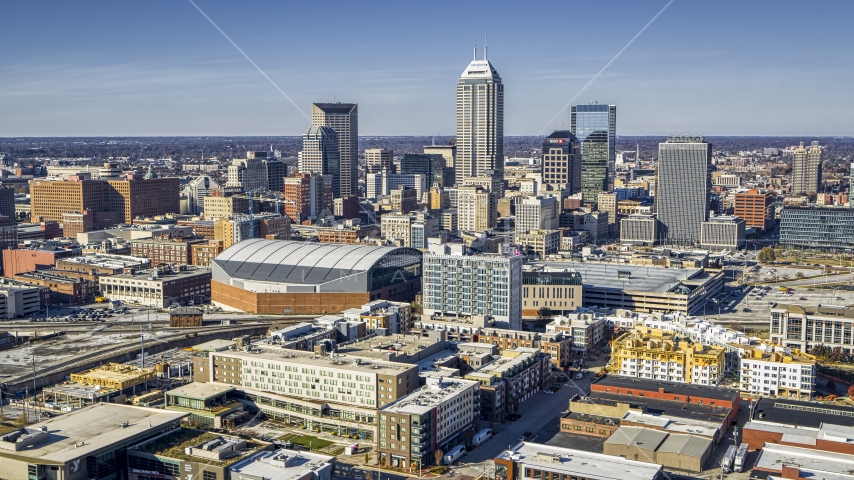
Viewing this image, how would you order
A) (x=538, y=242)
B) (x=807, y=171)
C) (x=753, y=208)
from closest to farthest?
(x=538, y=242) → (x=753, y=208) → (x=807, y=171)

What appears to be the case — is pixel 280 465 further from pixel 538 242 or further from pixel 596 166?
pixel 596 166

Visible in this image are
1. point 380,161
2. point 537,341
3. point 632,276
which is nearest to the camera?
point 537,341

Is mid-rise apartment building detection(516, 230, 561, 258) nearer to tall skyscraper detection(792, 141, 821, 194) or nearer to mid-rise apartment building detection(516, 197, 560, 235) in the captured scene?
mid-rise apartment building detection(516, 197, 560, 235)

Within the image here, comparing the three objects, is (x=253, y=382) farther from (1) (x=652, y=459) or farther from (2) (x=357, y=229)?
(2) (x=357, y=229)

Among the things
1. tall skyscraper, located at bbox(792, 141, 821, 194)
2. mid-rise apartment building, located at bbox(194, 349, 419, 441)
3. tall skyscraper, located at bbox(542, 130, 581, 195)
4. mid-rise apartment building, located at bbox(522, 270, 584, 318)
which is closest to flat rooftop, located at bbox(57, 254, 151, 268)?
mid-rise apartment building, located at bbox(522, 270, 584, 318)

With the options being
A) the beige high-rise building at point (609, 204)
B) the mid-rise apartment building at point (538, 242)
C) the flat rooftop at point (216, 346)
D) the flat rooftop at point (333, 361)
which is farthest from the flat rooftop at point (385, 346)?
the beige high-rise building at point (609, 204)

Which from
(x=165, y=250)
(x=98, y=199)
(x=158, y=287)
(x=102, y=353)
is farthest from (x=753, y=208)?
(x=102, y=353)
